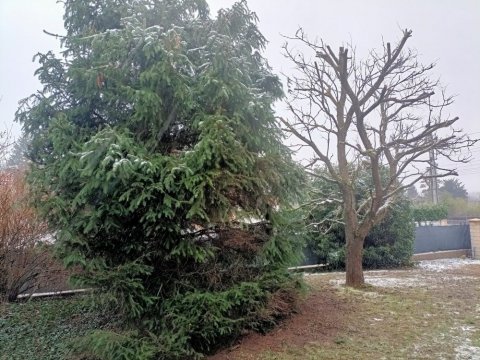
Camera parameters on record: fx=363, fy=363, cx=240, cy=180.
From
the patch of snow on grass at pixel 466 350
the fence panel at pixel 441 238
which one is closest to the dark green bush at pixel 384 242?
the fence panel at pixel 441 238

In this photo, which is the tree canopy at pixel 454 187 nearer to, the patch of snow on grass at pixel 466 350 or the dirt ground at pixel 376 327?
the dirt ground at pixel 376 327

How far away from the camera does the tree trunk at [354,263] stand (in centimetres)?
622

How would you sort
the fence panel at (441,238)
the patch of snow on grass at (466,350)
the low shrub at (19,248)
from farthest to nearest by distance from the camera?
the fence panel at (441,238) < the low shrub at (19,248) < the patch of snow on grass at (466,350)

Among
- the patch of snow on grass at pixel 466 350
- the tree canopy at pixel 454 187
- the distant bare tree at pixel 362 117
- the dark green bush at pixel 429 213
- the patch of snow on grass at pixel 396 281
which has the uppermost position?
the tree canopy at pixel 454 187

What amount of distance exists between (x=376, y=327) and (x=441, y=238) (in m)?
10.1

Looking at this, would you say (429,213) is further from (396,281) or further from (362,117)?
(362,117)

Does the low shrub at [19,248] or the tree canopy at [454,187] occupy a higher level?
the tree canopy at [454,187]

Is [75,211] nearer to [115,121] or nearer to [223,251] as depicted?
[115,121]

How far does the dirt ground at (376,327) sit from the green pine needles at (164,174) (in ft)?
1.10

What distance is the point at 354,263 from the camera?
20.5 feet

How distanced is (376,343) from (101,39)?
15.0 feet

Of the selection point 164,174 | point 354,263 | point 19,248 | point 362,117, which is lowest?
point 354,263

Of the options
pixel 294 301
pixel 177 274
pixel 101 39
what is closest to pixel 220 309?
pixel 177 274

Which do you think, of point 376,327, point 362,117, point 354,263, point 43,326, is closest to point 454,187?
point 354,263
